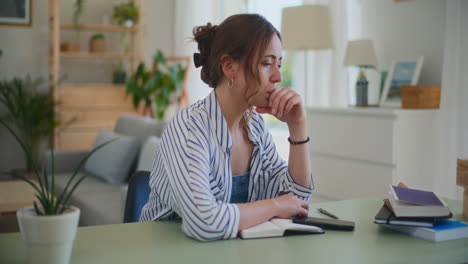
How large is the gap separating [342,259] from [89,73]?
5.95 metres

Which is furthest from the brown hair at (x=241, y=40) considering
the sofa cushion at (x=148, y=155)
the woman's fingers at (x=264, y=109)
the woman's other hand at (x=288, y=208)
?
the sofa cushion at (x=148, y=155)

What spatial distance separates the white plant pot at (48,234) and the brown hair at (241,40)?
64 centimetres

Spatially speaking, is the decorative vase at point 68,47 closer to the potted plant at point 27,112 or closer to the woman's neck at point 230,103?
the potted plant at point 27,112

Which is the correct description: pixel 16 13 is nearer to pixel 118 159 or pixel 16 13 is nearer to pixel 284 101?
pixel 118 159

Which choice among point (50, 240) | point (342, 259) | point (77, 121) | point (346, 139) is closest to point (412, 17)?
point (346, 139)

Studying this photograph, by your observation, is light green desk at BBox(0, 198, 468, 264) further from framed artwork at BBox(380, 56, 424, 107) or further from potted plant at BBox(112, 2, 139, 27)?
potted plant at BBox(112, 2, 139, 27)

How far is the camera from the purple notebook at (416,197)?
4.02 feet

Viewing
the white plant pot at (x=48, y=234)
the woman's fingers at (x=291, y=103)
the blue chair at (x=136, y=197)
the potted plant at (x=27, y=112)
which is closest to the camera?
the white plant pot at (x=48, y=234)

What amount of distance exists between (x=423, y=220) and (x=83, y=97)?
5310 mm

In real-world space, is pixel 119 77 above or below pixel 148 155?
above

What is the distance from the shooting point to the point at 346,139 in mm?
3367

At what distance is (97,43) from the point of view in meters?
6.20

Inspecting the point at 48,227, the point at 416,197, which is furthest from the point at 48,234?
the point at 416,197

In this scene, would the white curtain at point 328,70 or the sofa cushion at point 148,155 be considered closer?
the sofa cushion at point 148,155
